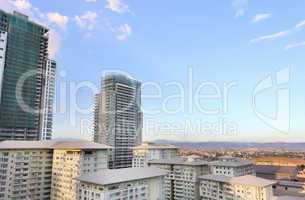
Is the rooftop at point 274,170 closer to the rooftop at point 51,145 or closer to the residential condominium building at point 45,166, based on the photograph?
the residential condominium building at point 45,166

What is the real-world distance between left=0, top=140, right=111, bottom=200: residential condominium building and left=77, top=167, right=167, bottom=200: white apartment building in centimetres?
905

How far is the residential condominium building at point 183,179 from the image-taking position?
68938 millimetres

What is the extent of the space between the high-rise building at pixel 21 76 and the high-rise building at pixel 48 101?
0.81 metres

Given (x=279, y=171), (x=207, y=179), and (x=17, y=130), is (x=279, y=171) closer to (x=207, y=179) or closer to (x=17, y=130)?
(x=207, y=179)

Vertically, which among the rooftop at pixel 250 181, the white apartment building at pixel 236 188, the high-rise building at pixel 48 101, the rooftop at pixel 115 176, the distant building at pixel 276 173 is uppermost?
the high-rise building at pixel 48 101

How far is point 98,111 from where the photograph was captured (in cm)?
11450

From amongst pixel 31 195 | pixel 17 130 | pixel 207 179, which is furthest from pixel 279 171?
pixel 17 130

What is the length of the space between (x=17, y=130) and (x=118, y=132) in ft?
126

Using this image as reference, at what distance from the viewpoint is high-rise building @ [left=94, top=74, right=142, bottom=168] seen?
108438 millimetres

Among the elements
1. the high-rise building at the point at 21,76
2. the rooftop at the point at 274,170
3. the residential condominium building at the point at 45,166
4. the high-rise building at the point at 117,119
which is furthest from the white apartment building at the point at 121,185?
the high-rise building at the point at 117,119

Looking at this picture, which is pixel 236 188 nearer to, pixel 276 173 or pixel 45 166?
pixel 45 166

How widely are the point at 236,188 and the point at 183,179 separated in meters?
18.6

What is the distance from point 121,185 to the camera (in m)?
43.6

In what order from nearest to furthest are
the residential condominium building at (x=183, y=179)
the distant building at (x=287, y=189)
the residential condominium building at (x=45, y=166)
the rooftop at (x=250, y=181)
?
the rooftop at (x=250, y=181)
the residential condominium building at (x=45, y=166)
the distant building at (x=287, y=189)
the residential condominium building at (x=183, y=179)
